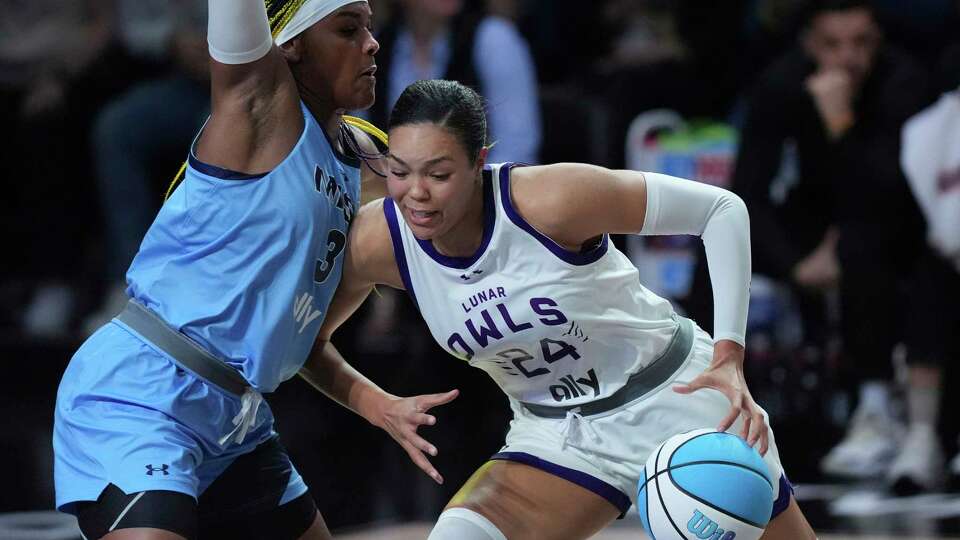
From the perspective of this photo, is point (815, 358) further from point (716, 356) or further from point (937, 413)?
point (716, 356)

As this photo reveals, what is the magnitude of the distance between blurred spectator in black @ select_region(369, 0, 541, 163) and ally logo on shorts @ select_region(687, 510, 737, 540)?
13.3 feet

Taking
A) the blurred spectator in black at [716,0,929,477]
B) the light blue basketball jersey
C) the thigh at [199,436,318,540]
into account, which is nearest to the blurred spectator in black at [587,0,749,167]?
the blurred spectator in black at [716,0,929,477]

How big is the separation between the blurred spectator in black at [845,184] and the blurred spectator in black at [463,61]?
107 centimetres

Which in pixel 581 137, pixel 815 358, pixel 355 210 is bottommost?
pixel 815 358

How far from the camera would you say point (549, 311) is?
3.59 meters

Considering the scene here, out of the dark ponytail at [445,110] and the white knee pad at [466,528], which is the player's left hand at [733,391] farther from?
the dark ponytail at [445,110]

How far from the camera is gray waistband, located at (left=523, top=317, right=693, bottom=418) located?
3742mm

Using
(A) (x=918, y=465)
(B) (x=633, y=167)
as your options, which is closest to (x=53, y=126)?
(B) (x=633, y=167)

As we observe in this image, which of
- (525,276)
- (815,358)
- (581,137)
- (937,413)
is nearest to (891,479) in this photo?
(937,413)

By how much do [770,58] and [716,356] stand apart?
4.94 meters

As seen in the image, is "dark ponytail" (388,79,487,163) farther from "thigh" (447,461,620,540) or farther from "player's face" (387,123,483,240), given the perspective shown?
"thigh" (447,461,620,540)

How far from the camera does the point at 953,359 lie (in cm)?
671

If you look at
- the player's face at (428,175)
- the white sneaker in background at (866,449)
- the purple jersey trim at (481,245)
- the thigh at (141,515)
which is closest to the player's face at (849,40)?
the white sneaker in background at (866,449)

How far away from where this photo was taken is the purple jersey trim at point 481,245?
3592 mm
